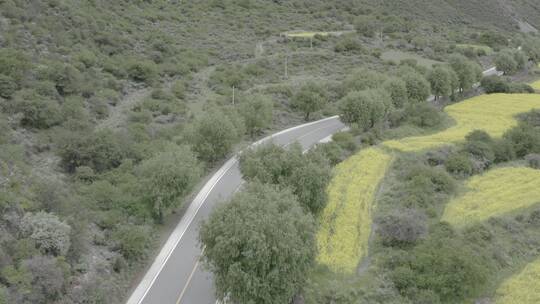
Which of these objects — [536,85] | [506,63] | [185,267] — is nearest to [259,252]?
[185,267]

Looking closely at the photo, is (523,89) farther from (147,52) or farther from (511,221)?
(147,52)

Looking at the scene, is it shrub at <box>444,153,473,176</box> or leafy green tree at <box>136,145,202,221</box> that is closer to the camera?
leafy green tree at <box>136,145,202,221</box>

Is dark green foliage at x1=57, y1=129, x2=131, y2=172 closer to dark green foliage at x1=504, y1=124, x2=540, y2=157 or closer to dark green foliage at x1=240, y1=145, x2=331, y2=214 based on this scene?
dark green foliage at x1=240, y1=145, x2=331, y2=214

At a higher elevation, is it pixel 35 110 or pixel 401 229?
pixel 35 110

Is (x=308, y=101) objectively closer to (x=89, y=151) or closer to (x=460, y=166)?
(x=460, y=166)

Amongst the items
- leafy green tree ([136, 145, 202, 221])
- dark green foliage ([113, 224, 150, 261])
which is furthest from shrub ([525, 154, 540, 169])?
dark green foliage ([113, 224, 150, 261])

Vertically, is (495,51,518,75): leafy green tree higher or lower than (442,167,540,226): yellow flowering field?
lower
